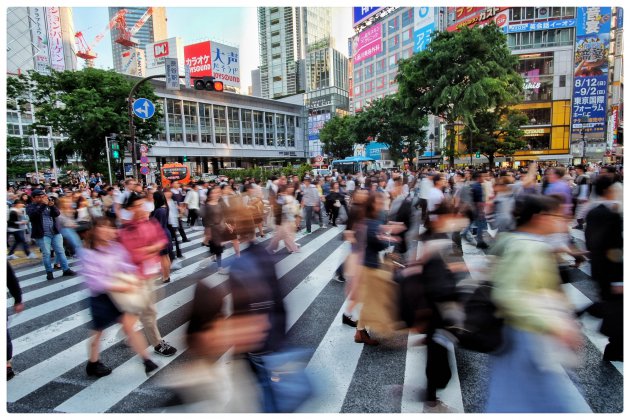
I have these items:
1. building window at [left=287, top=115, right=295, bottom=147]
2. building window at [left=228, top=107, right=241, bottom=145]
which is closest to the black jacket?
building window at [left=228, top=107, right=241, bottom=145]

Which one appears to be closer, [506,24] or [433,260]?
[433,260]

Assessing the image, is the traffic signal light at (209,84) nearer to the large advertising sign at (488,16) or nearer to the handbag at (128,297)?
the handbag at (128,297)

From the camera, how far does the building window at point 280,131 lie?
64.2 meters

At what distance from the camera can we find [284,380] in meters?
2.22

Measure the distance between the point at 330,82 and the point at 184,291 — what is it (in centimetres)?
10542

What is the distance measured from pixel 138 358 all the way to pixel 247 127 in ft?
188

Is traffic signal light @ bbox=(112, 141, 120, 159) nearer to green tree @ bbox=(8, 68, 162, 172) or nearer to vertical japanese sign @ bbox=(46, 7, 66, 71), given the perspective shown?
green tree @ bbox=(8, 68, 162, 172)

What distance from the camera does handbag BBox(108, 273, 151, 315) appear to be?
3.34 m

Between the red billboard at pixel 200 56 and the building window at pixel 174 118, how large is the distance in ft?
25.5

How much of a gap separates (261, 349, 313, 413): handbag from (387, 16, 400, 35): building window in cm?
7527

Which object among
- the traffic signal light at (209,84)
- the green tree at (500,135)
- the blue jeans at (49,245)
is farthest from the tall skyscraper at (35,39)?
the blue jeans at (49,245)

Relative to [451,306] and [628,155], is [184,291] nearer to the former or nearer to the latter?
[451,306]

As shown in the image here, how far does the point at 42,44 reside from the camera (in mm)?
58938
